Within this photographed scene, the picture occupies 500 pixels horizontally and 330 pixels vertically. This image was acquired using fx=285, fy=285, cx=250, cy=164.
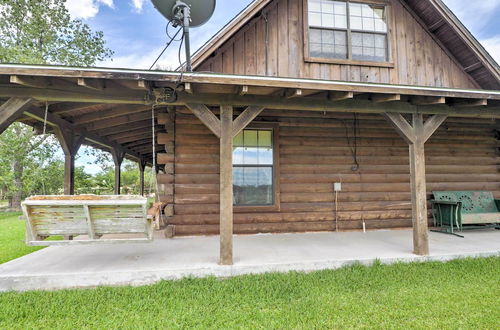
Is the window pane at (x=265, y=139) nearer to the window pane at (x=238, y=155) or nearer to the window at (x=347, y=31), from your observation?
the window pane at (x=238, y=155)

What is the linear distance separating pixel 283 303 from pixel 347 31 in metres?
5.41

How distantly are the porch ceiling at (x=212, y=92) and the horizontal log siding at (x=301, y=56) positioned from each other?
1.83 m

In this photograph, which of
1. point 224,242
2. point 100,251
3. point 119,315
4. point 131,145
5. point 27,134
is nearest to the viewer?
point 119,315

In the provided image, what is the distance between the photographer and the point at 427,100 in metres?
3.99

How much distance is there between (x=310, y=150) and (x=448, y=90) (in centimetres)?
254

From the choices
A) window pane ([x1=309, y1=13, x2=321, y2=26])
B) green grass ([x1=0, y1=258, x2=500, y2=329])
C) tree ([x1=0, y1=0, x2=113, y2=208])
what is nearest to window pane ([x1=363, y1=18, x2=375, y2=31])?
window pane ([x1=309, y1=13, x2=321, y2=26])

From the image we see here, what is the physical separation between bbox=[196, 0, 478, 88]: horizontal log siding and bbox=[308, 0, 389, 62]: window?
0.22m

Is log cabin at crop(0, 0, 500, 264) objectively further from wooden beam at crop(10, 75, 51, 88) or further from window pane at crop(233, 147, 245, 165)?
wooden beam at crop(10, 75, 51, 88)

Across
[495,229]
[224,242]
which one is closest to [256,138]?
[224,242]

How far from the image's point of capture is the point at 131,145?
864 cm

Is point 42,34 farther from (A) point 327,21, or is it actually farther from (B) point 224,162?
(B) point 224,162

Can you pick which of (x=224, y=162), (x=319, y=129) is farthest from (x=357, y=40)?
(x=224, y=162)

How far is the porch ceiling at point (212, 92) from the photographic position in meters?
3.13

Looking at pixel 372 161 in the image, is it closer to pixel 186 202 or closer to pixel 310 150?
pixel 310 150
